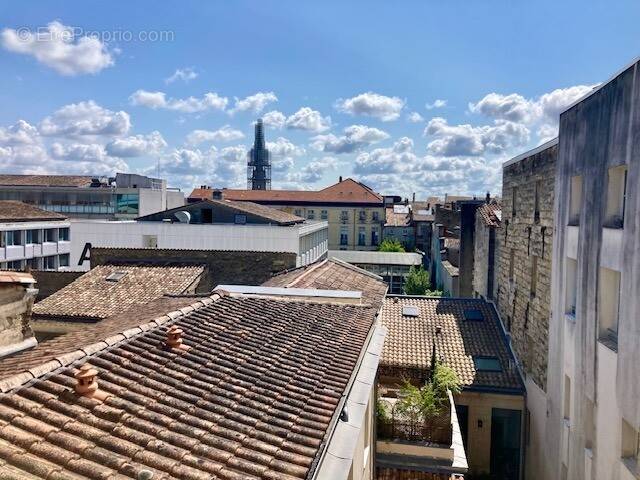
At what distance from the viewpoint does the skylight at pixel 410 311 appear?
2155cm

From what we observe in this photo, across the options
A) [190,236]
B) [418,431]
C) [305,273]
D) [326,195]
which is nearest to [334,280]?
[305,273]

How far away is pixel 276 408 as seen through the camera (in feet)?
20.2

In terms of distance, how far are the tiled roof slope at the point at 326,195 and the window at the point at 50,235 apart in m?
34.1

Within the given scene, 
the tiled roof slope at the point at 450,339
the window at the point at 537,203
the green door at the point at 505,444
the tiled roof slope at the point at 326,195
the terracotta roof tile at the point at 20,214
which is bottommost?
the green door at the point at 505,444

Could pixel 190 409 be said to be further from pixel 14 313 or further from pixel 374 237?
pixel 374 237

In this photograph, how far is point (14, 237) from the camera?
3672cm

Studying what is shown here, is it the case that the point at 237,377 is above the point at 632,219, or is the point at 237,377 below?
below

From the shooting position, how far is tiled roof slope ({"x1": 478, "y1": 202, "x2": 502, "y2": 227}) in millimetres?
23286

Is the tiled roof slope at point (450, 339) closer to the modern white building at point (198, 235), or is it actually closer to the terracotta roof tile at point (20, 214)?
the modern white building at point (198, 235)

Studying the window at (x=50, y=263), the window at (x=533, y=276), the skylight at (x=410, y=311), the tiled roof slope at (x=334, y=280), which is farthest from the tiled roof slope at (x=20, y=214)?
the window at (x=533, y=276)

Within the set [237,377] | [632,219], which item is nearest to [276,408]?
[237,377]

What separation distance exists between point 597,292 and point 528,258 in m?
6.15

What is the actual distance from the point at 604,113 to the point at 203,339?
9101 millimetres

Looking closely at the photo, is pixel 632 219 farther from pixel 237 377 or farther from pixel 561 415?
pixel 237 377
